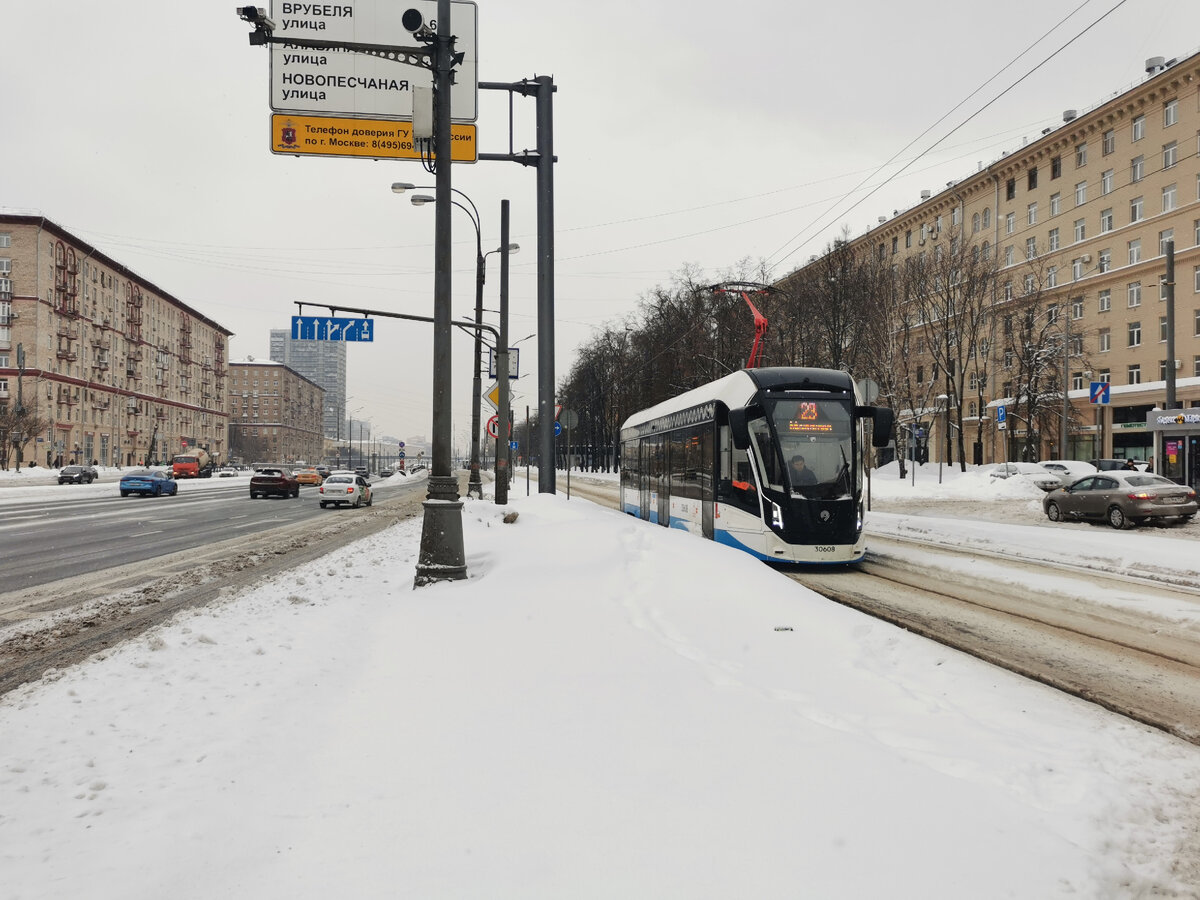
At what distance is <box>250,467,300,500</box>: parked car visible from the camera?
37562mm

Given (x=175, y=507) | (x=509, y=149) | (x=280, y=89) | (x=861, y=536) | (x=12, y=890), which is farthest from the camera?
(x=175, y=507)

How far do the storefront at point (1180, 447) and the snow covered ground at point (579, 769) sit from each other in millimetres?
30585

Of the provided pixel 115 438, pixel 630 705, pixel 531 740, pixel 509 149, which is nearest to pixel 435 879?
pixel 531 740

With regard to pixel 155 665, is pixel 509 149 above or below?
above

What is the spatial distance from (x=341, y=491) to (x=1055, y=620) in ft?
93.4

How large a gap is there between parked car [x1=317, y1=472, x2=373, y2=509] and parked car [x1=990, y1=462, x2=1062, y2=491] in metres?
28.0

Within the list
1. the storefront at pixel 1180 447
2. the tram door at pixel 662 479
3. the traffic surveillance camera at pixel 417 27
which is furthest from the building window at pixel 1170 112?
the traffic surveillance camera at pixel 417 27

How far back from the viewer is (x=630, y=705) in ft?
14.1

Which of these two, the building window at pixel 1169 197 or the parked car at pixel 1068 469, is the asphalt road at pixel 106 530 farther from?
the building window at pixel 1169 197

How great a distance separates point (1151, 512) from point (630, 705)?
805 inches

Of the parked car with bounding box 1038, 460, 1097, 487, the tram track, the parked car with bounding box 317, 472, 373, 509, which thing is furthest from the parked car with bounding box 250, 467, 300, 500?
the parked car with bounding box 1038, 460, 1097, 487

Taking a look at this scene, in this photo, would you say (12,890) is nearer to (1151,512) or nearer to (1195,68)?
(1151,512)

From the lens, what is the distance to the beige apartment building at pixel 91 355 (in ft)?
255

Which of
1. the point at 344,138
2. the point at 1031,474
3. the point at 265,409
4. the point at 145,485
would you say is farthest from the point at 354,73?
the point at 265,409
